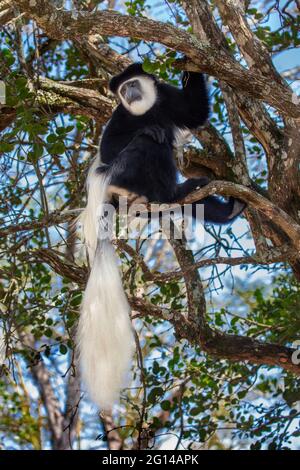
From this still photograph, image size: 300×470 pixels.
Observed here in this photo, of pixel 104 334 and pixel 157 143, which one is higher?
pixel 157 143

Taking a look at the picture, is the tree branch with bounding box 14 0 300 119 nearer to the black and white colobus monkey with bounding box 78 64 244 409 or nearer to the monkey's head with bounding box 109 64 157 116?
the black and white colobus monkey with bounding box 78 64 244 409

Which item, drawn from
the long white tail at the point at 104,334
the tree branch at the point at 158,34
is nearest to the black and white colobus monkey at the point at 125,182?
the long white tail at the point at 104,334

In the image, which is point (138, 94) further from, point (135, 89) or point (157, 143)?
Answer: point (157, 143)

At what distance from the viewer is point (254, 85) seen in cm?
248

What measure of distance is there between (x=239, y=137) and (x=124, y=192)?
0.56 metres

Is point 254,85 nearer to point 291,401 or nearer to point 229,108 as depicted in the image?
point 229,108

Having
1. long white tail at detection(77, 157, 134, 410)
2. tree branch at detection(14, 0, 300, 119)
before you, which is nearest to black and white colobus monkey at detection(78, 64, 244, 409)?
long white tail at detection(77, 157, 134, 410)

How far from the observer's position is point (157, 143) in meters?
3.21

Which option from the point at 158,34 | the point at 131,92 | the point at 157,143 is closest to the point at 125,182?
the point at 157,143

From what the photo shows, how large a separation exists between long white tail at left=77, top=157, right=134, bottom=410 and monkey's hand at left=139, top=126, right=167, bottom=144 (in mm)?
577

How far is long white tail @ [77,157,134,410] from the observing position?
8.95 ft

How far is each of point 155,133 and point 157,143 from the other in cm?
5

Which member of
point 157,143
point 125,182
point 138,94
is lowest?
point 125,182

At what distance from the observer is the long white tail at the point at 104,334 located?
2.73 metres
